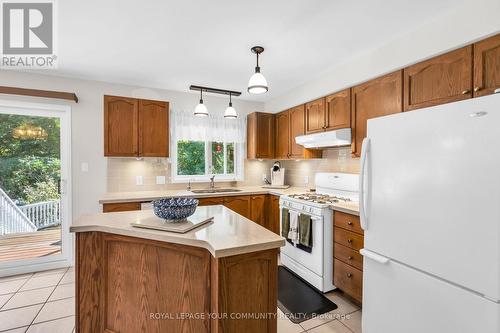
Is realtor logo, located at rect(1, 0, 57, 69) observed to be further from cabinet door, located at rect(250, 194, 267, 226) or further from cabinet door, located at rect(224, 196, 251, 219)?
cabinet door, located at rect(250, 194, 267, 226)

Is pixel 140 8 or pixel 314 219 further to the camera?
pixel 314 219

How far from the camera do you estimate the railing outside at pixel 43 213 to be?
10.2 ft

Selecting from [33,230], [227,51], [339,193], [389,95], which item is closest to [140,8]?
[227,51]

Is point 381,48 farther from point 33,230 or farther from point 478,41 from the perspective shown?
point 33,230

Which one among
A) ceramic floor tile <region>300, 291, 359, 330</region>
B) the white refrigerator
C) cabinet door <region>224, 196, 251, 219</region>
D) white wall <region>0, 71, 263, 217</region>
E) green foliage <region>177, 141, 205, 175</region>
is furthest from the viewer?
green foliage <region>177, 141, 205, 175</region>

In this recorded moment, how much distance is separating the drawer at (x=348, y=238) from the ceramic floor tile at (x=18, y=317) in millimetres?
2908

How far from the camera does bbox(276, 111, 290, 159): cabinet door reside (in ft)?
12.9

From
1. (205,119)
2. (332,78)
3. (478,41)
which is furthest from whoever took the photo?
(205,119)

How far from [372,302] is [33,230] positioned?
3945mm

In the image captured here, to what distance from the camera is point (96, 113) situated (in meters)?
3.37

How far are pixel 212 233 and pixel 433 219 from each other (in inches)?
50.9

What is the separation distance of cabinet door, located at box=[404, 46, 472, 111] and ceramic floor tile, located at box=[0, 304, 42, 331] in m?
3.85

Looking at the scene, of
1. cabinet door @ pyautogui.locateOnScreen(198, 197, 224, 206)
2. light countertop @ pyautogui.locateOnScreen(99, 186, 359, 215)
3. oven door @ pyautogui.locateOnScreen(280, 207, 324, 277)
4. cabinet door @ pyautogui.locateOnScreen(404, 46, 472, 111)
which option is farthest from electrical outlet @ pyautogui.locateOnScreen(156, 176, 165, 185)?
cabinet door @ pyautogui.locateOnScreen(404, 46, 472, 111)

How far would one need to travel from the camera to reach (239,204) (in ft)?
11.7
